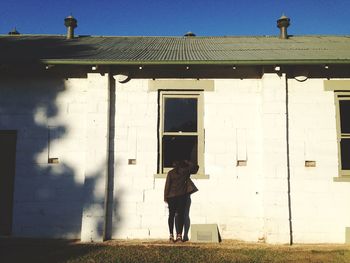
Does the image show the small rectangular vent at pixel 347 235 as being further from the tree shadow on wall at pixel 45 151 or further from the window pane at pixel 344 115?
the tree shadow on wall at pixel 45 151

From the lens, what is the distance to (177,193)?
772 centimetres

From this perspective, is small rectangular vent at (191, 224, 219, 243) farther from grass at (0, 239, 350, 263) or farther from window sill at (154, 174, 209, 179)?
window sill at (154, 174, 209, 179)

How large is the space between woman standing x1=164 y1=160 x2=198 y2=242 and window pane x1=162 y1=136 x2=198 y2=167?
1.40 feet

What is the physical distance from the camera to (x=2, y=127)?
8.41 m

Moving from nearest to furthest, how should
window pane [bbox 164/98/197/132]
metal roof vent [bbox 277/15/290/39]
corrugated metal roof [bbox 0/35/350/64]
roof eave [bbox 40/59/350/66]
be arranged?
roof eave [bbox 40/59/350/66] < corrugated metal roof [bbox 0/35/350/64] < window pane [bbox 164/98/197/132] < metal roof vent [bbox 277/15/290/39]

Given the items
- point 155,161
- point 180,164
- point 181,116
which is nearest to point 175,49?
point 181,116

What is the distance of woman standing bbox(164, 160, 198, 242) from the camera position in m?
7.74

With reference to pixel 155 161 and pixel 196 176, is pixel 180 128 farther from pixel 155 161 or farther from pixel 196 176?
pixel 196 176

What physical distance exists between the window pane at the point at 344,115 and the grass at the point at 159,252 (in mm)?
2656

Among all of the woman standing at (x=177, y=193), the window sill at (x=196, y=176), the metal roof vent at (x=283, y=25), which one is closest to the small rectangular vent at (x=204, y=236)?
the woman standing at (x=177, y=193)

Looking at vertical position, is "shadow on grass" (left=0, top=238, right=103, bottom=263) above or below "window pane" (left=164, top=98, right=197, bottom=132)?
below

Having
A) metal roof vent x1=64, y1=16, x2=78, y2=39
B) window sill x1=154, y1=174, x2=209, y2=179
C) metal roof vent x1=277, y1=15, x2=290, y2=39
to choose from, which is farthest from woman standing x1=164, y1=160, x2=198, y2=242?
metal roof vent x1=64, y1=16, x2=78, y2=39

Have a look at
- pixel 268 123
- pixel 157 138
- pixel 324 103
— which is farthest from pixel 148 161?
pixel 324 103

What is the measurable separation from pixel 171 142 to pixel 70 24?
22.1 ft
